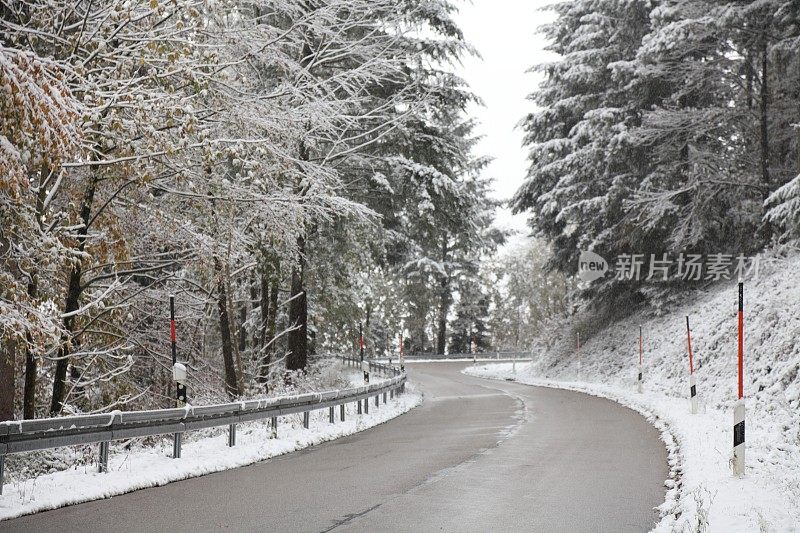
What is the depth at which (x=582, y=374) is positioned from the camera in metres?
33.4

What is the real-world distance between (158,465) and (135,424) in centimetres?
67

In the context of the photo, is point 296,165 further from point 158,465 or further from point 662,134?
point 662,134

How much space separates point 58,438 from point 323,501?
3339 millimetres

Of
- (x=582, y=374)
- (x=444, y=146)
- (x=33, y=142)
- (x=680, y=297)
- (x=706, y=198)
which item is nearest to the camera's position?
(x=33, y=142)

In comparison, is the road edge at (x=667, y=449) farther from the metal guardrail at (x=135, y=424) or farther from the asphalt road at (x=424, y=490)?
the metal guardrail at (x=135, y=424)

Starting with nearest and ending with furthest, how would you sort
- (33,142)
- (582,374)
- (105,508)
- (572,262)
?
(33,142) → (105,508) → (582,374) → (572,262)

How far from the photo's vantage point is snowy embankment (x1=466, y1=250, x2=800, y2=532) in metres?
7.70

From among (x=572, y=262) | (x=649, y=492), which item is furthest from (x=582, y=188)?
(x=649, y=492)

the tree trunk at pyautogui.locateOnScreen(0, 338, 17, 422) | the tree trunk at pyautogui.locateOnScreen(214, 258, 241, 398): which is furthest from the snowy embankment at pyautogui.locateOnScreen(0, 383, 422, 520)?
the tree trunk at pyautogui.locateOnScreen(214, 258, 241, 398)

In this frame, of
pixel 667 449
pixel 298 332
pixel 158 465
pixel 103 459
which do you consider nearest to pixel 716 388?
pixel 667 449

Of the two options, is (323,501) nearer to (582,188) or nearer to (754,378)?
(754,378)

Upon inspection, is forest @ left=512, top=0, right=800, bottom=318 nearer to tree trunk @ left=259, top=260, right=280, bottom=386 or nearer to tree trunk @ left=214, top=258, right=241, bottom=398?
tree trunk @ left=259, top=260, right=280, bottom=386

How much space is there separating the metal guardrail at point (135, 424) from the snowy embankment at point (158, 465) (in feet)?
0.98

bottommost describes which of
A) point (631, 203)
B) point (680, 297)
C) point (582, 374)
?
point (582, 374)
